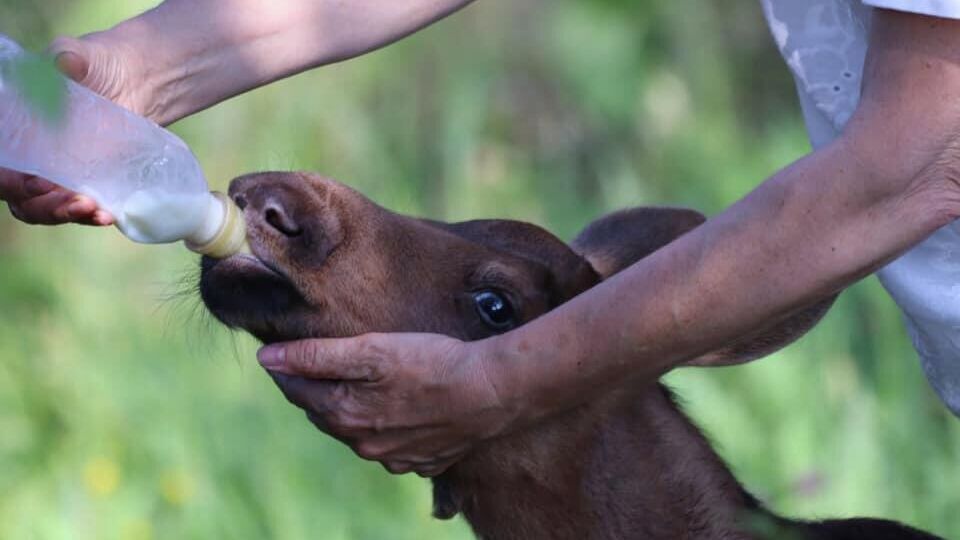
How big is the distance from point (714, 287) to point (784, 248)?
14 centimetres

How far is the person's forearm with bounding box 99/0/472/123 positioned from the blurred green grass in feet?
1.12

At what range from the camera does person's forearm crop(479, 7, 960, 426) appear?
3.26 m

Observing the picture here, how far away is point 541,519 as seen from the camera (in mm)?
Answer: 4254

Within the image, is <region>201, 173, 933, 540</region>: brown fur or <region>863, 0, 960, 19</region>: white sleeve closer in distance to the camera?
<region>863, 0, 960, 19</region>: white sleeve

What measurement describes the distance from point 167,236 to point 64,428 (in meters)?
3.85

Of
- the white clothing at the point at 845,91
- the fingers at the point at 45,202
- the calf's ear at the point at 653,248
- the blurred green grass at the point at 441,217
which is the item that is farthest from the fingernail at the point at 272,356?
the white clothing at the point at 845,91

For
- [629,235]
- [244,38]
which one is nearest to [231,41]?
[244,38]

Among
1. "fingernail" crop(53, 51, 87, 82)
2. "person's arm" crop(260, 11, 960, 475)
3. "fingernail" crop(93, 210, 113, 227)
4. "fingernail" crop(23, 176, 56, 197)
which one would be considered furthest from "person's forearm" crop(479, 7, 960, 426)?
"fingernail" crop(53, 51, 87, 82)

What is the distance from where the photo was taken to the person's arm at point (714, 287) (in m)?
3.26

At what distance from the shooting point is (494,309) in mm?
4211

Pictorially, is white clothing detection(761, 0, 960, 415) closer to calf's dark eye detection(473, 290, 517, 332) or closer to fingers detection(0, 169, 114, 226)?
calf's dark eye detection(473, 290, 517, 332)

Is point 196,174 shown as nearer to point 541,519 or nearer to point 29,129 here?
point 29,129

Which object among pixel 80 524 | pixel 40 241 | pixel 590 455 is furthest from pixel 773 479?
pixel 40 241

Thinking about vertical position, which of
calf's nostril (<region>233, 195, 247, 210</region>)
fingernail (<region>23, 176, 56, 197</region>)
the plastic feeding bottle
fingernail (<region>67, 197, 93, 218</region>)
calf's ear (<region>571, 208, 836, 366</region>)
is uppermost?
the plastic feeding bottle
